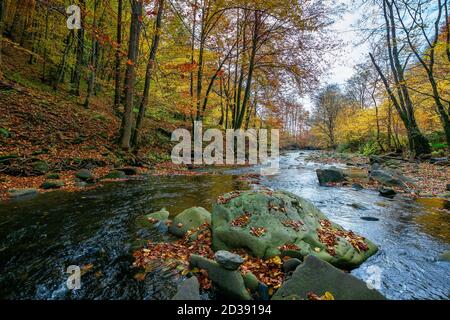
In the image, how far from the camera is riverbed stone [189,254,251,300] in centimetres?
270

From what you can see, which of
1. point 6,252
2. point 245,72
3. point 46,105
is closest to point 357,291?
point 6,252

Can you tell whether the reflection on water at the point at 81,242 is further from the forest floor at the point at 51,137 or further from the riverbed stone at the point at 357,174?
the riverbed stone at the point at 357,174

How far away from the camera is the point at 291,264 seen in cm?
315

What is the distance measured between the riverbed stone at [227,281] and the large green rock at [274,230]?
701 mm

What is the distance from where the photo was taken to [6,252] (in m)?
3.40

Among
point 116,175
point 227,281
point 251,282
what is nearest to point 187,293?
point 227,281

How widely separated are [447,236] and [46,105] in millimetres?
14299

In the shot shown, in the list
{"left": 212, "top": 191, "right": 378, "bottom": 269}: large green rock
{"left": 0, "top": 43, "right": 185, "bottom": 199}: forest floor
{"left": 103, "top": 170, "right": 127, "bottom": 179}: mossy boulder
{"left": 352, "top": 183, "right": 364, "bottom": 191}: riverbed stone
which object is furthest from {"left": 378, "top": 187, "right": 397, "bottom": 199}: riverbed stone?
{"left": 103, "top": 170, "right": 127, "bottom": 179}: mossy boulder

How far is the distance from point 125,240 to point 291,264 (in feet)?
8.39

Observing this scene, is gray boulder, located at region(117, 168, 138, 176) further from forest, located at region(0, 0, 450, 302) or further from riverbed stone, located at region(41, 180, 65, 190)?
riverbed stone, located at region(41, 180, 65, 190)

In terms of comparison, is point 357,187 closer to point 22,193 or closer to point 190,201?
point 190,201

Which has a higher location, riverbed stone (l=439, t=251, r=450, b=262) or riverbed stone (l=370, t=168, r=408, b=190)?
riverbed stone (l=370, t=168, r=408, b=190)

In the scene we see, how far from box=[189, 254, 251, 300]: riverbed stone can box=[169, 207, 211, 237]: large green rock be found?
4.62ft

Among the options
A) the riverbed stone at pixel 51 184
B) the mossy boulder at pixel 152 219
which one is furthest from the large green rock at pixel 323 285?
the riverbed stone at pixel 51 184
